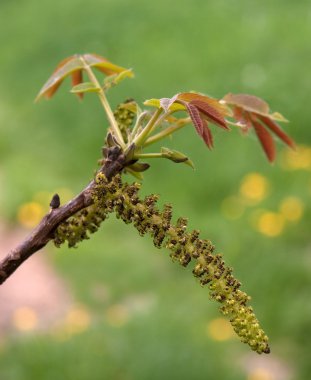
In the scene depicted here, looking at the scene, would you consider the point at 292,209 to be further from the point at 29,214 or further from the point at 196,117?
the point at 196,117

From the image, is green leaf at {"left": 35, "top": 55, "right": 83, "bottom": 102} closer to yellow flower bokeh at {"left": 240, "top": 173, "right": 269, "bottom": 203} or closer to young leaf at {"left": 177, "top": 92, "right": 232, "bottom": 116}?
young leaf at {"left": 177, "top": 92, "right": 232, "bottom": 116}

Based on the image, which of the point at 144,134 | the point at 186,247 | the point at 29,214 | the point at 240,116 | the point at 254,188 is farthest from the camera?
the point at 29,214

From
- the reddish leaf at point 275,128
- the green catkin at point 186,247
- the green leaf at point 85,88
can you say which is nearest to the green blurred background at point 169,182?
the reddish leaf at point 275,128

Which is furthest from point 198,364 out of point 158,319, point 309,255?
point 309,255

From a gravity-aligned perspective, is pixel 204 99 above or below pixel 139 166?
above

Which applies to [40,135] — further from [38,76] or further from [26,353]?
[26,353]

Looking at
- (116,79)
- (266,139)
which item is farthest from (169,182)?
(116,79)
